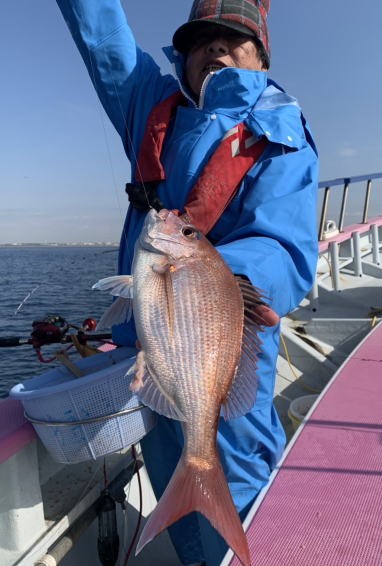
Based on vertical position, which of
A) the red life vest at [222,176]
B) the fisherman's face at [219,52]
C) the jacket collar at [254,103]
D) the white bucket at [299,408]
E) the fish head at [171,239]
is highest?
the fisherman's face at [219,52]

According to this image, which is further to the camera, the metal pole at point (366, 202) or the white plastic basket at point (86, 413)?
the metal pole at point (366, 202)

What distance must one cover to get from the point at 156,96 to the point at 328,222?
6.04 m

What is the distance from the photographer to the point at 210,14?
2260 millimetres

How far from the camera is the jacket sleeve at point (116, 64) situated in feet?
8.46

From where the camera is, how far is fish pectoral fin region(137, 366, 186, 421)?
166 cm

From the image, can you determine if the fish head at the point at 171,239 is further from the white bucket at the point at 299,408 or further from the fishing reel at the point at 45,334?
the white bucket at the point at 299,408

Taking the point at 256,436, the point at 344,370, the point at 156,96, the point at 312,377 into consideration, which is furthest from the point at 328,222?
the point at 256,436

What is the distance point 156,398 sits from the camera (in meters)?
1.67

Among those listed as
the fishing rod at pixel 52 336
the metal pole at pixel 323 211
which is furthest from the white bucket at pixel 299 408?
the metal pole at pixel 323 211

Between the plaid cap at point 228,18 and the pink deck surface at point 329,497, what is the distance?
2298 mm

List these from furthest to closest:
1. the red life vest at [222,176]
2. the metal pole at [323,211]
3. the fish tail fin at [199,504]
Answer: the metal pole at [323,211], the red life vest at [222,176], the fish tail fin at [199,504]

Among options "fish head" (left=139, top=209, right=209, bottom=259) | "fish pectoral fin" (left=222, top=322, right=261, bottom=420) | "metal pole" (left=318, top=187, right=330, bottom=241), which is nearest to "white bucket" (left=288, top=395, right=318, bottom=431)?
"fish pectoral fin" (left=222, top=322, right=261, bottom=420)

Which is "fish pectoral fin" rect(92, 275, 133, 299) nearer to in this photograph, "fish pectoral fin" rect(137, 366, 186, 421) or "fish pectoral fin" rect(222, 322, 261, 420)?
"fish pectoral fin" rect(137, 366, 186, 421)

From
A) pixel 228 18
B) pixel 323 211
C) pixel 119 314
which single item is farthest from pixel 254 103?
pixel 323 211
